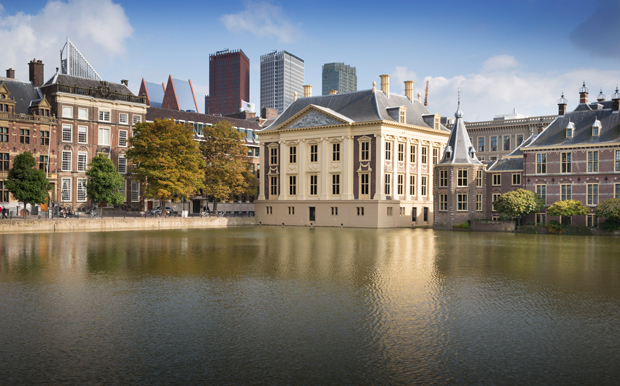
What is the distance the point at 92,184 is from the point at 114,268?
45.5 meters

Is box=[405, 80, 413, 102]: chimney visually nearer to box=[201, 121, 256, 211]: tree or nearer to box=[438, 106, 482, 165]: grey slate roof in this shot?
box=[438, 106, 482, 165]: grey slate roof

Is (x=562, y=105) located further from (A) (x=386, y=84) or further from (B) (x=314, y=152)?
(B) (x=314, y=152)

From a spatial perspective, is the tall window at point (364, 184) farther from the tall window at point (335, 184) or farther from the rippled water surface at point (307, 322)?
the rippled water surface at point (307, 322)

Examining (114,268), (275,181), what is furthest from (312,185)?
(114,268)

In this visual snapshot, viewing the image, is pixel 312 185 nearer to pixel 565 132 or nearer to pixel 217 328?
pixel 565 132

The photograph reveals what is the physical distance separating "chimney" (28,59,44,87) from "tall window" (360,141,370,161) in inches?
1838

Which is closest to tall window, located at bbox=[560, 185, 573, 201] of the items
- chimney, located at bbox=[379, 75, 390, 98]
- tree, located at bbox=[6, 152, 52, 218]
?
chimney, located at bbox=[379, 75, 390, 98]

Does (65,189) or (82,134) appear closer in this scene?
(65,189)

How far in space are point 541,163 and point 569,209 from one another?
7318 mm

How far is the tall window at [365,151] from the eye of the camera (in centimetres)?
7581

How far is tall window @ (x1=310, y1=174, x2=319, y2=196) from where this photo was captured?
3159 inches

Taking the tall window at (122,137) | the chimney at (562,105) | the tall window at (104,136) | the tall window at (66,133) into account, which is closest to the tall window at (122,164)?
the tall window at (122,137)

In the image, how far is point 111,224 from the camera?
A: 61.3 meters

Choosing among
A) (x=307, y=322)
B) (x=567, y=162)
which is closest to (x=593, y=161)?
(x=567, y=162)
